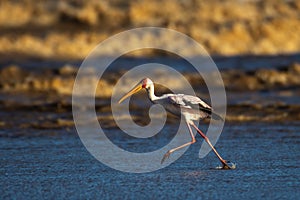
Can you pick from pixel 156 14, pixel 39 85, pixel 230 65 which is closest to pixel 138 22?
pixel 156 14

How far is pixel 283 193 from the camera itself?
9430 mm

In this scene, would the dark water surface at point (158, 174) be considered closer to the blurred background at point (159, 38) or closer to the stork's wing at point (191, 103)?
the stork's wing at point (191, 103)

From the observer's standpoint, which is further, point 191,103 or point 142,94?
point 142,94

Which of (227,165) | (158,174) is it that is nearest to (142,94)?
(227,165)

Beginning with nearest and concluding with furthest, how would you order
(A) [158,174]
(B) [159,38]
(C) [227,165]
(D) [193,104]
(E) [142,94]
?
(A) [158,174], (C) [227,165], (D) [193,104], (E) [142,94], (B) [159,38]

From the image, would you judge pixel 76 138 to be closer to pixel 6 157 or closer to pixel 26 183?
pixel 6 157

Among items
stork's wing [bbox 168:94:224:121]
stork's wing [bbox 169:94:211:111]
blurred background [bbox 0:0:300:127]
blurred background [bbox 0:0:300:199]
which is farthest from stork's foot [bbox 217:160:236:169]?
blurred background [bbox 0:0:300:127]

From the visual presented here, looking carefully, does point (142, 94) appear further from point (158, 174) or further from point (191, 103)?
point (158, 174)

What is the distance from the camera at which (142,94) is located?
66.2 ft

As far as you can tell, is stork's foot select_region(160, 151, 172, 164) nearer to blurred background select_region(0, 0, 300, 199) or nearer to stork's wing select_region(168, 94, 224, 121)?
blurred background select_region(0, 0, 300, 199)

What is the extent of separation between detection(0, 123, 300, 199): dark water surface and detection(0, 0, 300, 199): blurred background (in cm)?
2

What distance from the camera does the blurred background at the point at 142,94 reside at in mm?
10163

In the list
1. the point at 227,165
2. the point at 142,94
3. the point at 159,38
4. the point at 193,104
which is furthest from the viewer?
the point at 159,38

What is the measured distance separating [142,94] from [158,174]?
31.6 ft
